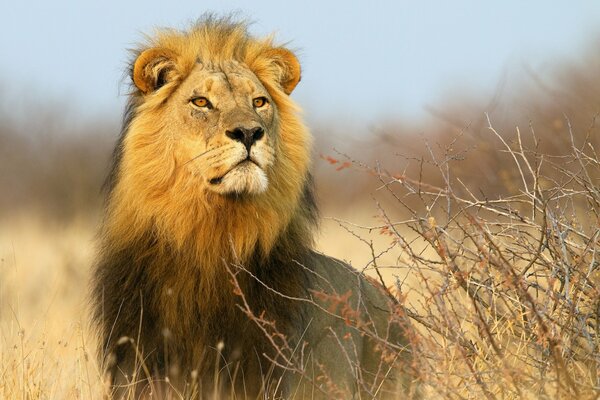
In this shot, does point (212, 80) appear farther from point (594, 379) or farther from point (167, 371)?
point (594, 379)

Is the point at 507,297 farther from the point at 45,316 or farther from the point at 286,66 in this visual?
the point at 45,316

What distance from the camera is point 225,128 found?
16.4 ft

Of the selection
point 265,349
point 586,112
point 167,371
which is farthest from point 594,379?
point 586,112

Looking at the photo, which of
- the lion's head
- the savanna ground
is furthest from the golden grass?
the lion's head

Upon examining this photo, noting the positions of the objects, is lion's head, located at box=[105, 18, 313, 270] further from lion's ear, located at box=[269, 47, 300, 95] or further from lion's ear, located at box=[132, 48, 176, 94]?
lion's ear, located at box=[269, 47, 300, 95]

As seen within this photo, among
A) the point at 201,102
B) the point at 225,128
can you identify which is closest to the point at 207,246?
the point at 225,128

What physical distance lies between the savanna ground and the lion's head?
391mm

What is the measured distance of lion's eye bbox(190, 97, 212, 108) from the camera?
527 centimetres

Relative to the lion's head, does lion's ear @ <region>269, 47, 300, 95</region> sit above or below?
above

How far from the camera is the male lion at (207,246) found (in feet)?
16.6

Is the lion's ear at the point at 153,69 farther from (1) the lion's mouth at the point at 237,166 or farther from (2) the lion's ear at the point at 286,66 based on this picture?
(1) the lion's mouth at the point at 237,166

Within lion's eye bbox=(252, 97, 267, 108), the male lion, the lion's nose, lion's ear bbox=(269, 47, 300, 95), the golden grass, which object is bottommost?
the golden grass

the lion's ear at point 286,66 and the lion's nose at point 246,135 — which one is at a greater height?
the lion's ear at point 286,66

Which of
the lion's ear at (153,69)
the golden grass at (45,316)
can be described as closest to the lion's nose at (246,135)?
the lion's ear at (153,69)
